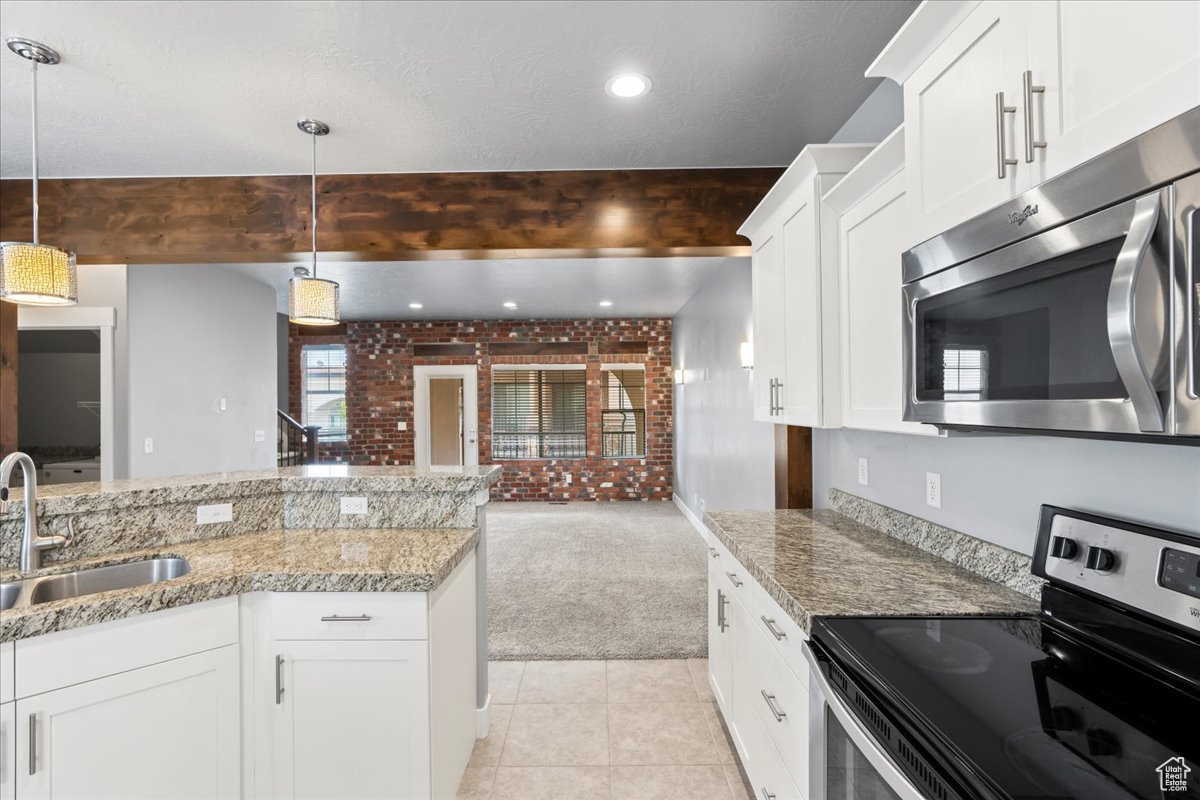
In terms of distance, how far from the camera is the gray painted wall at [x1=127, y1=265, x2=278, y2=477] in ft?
13.3

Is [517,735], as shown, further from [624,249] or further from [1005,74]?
[1005,74]

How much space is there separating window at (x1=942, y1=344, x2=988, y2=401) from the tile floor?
1.64 meters

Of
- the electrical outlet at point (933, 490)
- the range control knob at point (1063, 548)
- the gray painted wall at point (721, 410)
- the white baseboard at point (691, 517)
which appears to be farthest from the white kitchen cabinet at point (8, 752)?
the white baseboard at point (691, 517)

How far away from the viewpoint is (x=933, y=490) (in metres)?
1.86

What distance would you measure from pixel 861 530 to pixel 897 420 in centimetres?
75

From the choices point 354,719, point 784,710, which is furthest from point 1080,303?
point 354,719

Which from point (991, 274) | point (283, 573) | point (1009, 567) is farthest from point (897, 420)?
point (283, 573)

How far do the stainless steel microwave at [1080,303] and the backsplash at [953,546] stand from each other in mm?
486

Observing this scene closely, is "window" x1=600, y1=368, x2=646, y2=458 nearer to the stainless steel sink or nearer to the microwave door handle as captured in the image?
the stainless steel sink

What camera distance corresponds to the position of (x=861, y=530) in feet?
7.15

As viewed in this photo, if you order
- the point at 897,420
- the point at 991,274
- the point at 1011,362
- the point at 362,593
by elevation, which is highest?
the point at 991,274

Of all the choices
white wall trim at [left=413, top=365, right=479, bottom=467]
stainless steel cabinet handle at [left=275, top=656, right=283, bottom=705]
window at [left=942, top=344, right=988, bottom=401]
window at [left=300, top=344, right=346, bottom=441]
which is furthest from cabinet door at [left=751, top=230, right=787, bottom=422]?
window at [left=300, top=344, right=346, bottom=441]

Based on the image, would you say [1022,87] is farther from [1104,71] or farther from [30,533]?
[30,533]

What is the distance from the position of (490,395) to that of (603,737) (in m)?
5.97
